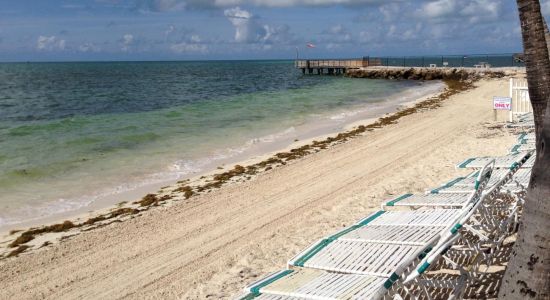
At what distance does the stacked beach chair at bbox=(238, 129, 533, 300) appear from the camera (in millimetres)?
3363

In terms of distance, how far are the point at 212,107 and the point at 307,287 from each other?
77.9 feet

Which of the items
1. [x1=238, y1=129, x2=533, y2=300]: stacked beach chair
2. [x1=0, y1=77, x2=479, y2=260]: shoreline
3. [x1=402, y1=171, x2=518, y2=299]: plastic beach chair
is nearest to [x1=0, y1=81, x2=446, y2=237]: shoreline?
[x1=0, y1=77, x2=479, y2=260]: shoreline

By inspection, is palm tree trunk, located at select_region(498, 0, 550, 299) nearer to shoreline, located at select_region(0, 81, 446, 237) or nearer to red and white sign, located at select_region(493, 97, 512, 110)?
shoreline, located at select_region(0, 81, 446, 237)

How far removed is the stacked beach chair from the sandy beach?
4.06 feet

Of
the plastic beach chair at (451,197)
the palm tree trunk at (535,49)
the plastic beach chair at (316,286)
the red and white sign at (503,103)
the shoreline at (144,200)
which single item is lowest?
the shoreline at (144,200)

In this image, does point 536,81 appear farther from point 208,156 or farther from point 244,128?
point 244,128

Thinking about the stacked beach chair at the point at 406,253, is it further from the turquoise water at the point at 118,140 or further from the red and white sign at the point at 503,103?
the red and white sign at the point at 503,103

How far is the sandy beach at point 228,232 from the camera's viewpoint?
17.8 ft

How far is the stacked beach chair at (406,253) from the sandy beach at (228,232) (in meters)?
1.24

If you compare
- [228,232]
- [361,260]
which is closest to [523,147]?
[228,232]

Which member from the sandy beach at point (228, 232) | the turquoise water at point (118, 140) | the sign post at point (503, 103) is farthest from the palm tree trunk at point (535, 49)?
the sign post at point (503, 103)

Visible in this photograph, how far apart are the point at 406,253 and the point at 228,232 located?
3386mm

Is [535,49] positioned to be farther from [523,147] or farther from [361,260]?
[523,147]

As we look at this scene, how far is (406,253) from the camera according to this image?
385cm
